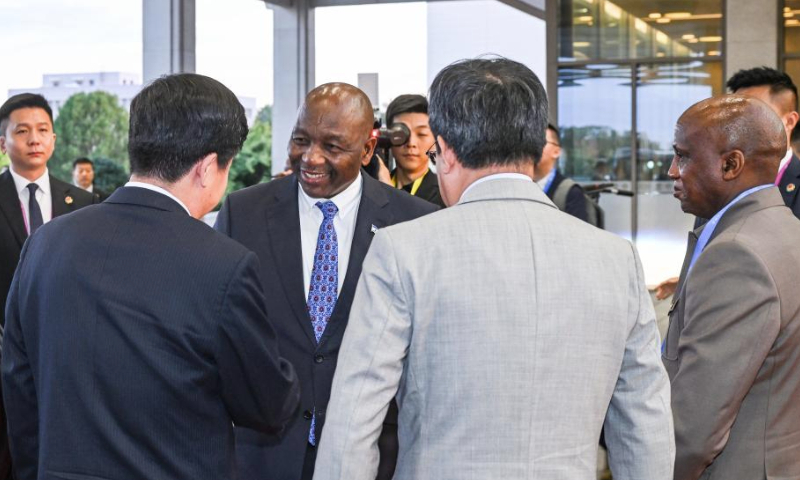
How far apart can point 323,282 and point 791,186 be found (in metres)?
1.90

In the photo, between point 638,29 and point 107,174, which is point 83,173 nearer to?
point 107,174

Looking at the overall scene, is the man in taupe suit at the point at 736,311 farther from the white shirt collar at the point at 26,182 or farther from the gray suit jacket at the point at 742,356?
the white shirt collar at the point at 26,182

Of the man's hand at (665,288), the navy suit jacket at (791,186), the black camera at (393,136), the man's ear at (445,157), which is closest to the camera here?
the man's ear at (445,157)

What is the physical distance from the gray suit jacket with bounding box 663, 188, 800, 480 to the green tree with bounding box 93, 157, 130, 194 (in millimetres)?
10439

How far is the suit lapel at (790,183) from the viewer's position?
3607mm

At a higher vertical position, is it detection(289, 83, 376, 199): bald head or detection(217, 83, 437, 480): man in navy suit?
detection(289, 83, 376, 199): bald head

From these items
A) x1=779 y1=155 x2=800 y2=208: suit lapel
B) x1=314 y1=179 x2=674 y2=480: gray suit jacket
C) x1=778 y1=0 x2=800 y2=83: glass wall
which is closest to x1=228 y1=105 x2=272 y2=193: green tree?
x1=778 y1=0 x2=800 y2=83: glass wall

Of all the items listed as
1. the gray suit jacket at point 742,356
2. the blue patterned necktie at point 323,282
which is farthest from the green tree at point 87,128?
the gray suit jacket at point 742,356

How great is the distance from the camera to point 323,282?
8.78 feet

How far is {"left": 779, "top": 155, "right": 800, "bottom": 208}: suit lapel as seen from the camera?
11.8 feet

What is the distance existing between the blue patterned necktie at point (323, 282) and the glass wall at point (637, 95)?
10320 mm

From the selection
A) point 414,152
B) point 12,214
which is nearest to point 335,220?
point 414,152

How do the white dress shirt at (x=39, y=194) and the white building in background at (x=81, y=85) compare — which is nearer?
the white dress shirt at (x=39, y=194)

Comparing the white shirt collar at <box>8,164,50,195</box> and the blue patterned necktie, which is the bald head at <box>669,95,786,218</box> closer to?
the blue patterned necktie
